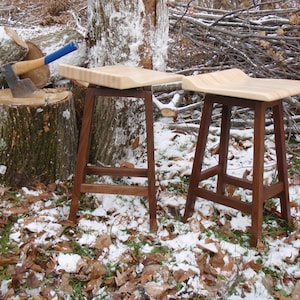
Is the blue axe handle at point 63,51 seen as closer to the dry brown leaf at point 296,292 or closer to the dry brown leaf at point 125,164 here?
A: the dry brown leaf at point 125,164

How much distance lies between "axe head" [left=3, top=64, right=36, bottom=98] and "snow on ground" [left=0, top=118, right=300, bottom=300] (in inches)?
26.7

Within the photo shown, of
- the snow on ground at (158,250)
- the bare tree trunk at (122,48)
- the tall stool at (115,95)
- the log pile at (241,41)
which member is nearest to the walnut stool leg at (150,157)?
the tall stool at (115,95)

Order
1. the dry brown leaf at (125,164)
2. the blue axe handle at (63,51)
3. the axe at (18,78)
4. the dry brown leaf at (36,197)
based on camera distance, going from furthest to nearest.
Result: the dry brown leaf at (125,164) < the axe at (18,78) < the dry brown leaf at (36,197) < the blue axe handle at (63,51)

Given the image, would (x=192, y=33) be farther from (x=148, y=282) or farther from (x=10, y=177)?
(x=148, y=282)

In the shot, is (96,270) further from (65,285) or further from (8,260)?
(8,260)

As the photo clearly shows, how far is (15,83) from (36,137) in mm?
415

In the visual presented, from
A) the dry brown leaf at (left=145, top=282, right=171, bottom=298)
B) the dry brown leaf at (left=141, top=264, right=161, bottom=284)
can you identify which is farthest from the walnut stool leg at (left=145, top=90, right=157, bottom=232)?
the dry brown leaf at (left=145, top=282, right=171, bottom=298)

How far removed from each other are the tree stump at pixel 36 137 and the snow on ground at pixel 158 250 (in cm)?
16

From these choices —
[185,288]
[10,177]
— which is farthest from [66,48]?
[185,288]

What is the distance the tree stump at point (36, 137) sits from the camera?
303 centimetres

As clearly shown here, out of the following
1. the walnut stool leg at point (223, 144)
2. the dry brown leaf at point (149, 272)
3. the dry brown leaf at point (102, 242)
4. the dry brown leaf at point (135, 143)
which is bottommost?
the dry brown leaf at point (149, 272)

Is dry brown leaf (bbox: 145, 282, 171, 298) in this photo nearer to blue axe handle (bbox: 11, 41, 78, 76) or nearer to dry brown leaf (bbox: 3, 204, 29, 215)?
dry brown leaf (bbox: 3, 204, 29, 215)

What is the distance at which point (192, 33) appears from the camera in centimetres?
457

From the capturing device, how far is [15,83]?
3.15 metres
